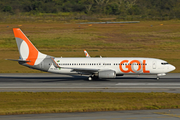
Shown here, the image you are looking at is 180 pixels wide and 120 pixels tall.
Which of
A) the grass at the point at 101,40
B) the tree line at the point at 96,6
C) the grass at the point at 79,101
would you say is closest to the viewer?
the grass at the point at 79,101

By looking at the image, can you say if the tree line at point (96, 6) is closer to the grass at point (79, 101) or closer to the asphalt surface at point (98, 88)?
the asphalt surface at point (98, 88)

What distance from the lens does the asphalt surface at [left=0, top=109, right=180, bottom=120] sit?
22.9m

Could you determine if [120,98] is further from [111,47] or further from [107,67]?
[111,47]

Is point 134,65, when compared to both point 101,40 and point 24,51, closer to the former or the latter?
point 24,51

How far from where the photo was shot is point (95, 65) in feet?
149

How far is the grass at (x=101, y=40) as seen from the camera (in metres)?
79.9

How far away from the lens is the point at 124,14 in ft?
522

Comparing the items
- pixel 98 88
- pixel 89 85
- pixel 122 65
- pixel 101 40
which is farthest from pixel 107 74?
pixel 101 40

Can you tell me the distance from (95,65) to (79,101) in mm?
15459

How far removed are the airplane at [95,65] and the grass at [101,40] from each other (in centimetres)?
1766

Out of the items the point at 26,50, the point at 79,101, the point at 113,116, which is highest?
the point at 26,50

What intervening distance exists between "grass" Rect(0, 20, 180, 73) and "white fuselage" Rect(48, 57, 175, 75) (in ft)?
68.6

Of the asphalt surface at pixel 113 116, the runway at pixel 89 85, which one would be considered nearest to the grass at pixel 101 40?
the runway at pixel 89 85

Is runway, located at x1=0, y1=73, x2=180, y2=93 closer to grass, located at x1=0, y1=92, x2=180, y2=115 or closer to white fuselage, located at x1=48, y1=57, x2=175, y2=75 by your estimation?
white fuselage, located at x1=48, y1=57, x2=175, y2=75
